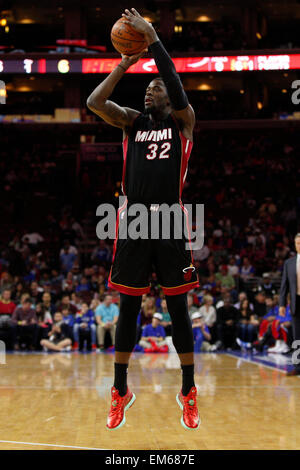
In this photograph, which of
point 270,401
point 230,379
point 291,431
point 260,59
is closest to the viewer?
point 291,431

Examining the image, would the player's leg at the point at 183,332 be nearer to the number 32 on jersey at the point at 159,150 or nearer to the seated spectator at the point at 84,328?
the number 32 on jersey at the point at 159,150

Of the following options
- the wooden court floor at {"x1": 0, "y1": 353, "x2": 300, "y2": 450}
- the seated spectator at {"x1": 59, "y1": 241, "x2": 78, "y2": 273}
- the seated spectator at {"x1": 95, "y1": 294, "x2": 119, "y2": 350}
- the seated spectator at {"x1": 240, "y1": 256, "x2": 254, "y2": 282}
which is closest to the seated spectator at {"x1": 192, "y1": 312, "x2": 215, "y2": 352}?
the seated spectator at {"x1": 95, "y1": 294, "x2": 119, "y2": 350}

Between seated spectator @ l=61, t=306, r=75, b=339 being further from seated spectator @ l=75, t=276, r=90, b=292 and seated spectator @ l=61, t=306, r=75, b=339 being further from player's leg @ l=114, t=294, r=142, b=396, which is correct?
player's leg @ l=114, t=294, r=142, b=396

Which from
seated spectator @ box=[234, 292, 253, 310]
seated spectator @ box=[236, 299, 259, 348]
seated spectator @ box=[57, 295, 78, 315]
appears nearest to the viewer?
seated spectator @ box=[236, 299, 259, 348]

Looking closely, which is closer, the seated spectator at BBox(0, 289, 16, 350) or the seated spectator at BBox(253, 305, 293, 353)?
the seated spectator at BBox(253, 305, 293, 353)

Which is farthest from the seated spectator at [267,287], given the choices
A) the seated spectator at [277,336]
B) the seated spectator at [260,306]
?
the seated spectator at [277,336]

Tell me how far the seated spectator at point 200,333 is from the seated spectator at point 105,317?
1.57 metres

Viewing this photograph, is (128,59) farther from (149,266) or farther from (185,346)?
(185,346)

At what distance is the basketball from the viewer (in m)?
3.89

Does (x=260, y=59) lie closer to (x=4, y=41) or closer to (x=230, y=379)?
(x=4, y=41)

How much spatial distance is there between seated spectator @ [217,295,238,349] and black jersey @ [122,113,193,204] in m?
8.54

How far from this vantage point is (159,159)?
12.9 feet

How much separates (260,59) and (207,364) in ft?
44.6
